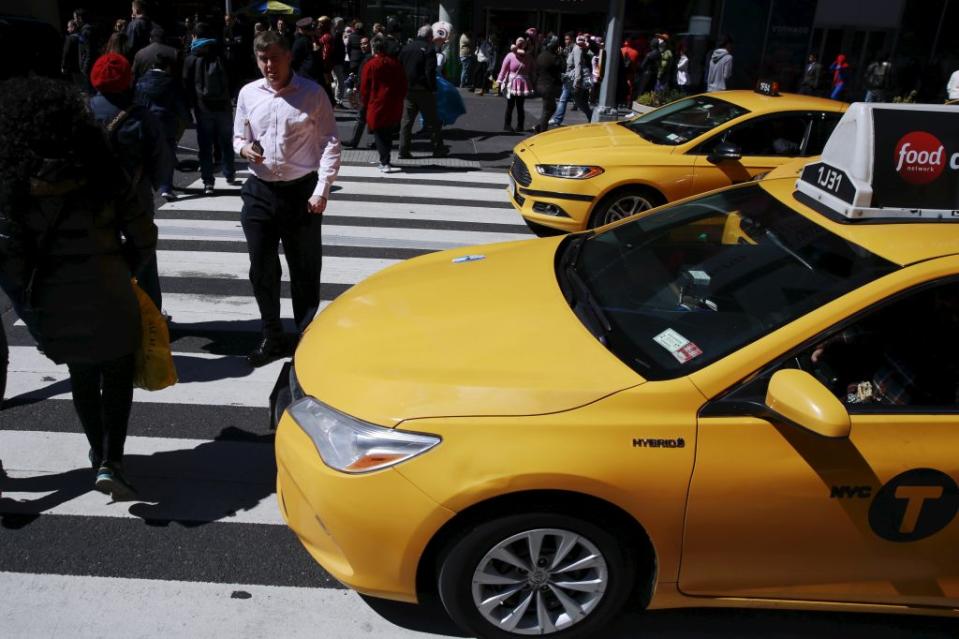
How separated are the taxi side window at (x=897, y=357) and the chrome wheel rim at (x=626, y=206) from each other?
4.97m

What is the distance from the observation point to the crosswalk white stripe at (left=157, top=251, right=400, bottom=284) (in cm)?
685

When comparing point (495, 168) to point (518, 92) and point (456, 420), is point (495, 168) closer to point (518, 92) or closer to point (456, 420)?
point (518, 92)

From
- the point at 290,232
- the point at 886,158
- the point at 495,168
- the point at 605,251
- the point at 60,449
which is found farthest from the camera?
the point at 495,168

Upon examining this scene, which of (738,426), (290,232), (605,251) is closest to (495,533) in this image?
(738,426)

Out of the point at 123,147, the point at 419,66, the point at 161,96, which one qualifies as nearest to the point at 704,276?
the point at 123,147

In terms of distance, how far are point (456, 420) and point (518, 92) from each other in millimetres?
12114

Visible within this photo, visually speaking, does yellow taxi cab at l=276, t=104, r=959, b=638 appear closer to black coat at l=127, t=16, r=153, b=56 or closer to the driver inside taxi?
the driver inside taxi

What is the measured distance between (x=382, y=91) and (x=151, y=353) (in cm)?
735

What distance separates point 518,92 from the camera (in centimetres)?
1402

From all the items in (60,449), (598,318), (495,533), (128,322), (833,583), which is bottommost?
(60,449)

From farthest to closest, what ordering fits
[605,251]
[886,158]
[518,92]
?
[518,92], [605,251], [886,158]

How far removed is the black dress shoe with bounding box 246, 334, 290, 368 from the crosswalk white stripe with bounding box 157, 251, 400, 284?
1.51m

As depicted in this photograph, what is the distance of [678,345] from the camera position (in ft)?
9.68

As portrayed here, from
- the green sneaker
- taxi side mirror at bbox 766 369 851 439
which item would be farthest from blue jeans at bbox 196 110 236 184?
taxi side mirror at bbox 766 369 851 439
